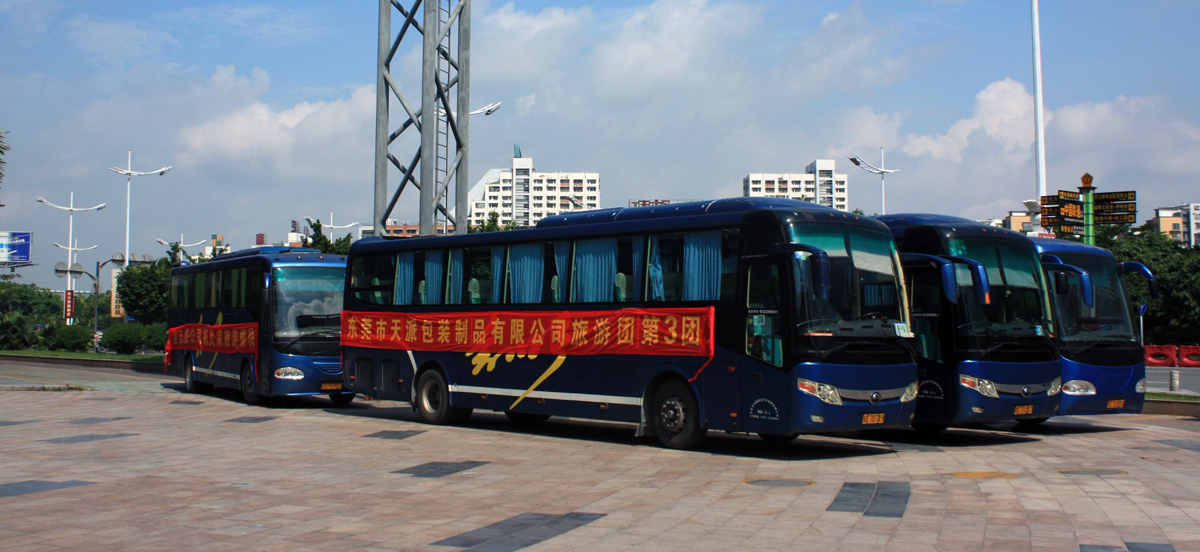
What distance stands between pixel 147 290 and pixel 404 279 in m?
49.1

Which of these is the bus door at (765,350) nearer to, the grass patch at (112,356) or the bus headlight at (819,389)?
the bus headlight at (819,389)

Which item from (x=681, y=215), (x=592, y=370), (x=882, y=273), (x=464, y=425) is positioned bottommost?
(x=464, y=425)

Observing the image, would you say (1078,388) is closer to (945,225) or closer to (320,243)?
(945,225)

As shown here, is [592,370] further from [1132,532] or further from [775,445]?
[1132,532]

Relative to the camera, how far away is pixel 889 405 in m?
11.9

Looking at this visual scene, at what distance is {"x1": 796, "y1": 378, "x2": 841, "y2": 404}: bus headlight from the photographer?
11383mm

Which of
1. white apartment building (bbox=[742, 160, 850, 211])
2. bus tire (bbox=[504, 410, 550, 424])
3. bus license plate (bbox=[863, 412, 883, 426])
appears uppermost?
white apartment building (bbox=[742, 160, 850, 211])

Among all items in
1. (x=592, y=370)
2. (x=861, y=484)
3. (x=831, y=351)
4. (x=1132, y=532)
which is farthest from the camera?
(x=592, y=370)

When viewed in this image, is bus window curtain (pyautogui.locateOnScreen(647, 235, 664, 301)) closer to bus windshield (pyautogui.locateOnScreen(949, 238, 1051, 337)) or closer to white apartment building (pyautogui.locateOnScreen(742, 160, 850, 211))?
bus windshield (pyautogui.locateOnScreen(949, 238, 1051, 337))

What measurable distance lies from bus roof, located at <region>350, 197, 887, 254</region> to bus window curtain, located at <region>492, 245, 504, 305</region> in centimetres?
14

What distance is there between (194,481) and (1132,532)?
872 centimetres

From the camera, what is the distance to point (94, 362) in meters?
37.6

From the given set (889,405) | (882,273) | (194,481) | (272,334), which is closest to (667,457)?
(889,405)

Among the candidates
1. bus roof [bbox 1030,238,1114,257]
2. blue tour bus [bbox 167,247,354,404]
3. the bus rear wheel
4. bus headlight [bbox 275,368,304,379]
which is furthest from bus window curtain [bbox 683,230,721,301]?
the bus rear wheel
